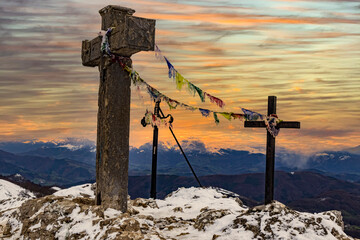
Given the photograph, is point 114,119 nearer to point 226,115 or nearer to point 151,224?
point 151,224

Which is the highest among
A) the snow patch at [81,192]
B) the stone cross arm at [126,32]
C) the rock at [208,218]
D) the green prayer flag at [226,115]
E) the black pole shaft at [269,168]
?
the stone cross arm at [126,32]

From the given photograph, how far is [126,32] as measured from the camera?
9.16 metres

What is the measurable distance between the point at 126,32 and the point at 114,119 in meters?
2.15

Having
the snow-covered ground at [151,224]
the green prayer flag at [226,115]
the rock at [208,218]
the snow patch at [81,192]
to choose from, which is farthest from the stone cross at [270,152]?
the snow patch at [81,192]

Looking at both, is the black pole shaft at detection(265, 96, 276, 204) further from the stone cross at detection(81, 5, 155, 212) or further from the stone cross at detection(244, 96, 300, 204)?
the stone cross at detection(81, 5, 155, 212)

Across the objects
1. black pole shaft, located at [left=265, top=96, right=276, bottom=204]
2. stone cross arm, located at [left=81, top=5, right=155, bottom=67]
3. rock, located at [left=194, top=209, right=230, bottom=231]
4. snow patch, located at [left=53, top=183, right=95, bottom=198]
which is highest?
stone cross arm, located at [left=81, top=5, right=155, bottom=67]

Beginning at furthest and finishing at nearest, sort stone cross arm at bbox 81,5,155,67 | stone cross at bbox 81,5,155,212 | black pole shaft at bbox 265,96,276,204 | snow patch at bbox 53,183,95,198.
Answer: snow patch at bbox 53,183,95,198, black pole shaft at bbox 265,96,276,204, stone cross at bbox 81,5,155,212, stone cross arm at bbox 81,5,155,67

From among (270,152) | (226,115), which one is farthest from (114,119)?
(270,152)

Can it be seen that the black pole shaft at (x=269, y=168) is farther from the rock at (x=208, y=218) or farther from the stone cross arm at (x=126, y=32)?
the stone cross arm at (x=126, y=32)

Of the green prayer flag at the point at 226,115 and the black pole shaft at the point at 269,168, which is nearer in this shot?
the black pole shaft at the point at 269,168

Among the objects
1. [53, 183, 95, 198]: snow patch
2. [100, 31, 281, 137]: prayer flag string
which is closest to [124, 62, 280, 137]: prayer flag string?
[100, 31, 281, 137]: prayer flag string

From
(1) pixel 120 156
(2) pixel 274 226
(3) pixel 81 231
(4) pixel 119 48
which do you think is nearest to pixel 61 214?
(3) pixel 81 231

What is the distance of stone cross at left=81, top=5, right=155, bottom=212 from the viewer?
962 centimetres

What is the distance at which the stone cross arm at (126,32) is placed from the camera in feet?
30.1
